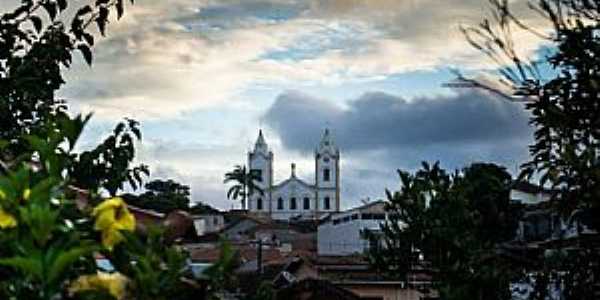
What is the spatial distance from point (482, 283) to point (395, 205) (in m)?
1.43

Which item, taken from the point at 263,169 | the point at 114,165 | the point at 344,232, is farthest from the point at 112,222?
the point at 263,169

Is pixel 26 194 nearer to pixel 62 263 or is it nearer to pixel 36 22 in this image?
pixel 62 263

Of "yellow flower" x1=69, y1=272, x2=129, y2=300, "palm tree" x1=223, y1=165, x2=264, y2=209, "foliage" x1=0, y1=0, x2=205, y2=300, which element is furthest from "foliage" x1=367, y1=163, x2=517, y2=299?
"palm tree" x1=223, y1=165, x2=264, y2=209

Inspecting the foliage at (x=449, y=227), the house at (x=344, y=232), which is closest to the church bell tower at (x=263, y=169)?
the house at (x=344, y=232)

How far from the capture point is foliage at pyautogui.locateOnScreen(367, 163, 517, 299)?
5805 millimetres

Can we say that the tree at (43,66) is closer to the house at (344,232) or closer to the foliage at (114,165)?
the foliage at (114,165)

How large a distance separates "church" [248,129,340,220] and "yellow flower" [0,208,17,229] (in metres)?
126

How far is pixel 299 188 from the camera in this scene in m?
134

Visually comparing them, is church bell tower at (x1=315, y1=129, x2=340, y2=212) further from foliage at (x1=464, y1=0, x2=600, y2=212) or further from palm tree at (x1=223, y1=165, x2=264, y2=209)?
foliage at (x1=464, y1=0, x2=600, y2=212)

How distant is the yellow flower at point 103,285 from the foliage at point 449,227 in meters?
3.84

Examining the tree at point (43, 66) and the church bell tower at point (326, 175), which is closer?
the tree at point (43, 66)

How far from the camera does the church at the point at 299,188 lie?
12888 centimetres

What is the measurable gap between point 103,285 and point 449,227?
15.6ft

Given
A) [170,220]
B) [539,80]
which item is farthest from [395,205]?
[170,220]
